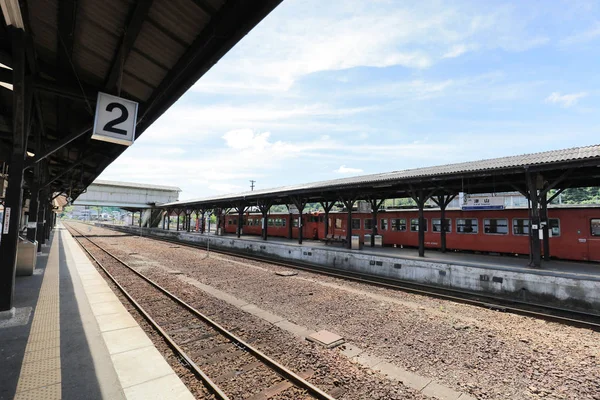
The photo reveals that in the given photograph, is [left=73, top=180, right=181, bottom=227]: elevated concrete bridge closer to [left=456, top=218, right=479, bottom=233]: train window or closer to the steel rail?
the steel rail

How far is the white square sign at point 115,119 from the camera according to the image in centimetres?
533

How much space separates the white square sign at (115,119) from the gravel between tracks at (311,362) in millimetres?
4573

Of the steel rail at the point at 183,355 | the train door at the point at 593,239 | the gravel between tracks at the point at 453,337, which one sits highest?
the train door at the point at 593,239

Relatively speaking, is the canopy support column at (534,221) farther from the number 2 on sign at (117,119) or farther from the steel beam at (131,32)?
the number 2 on sign at (117,119)

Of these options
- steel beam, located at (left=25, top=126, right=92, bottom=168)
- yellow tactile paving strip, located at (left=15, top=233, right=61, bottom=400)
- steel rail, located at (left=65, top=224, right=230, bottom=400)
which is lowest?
steel rail, located at (left=65, top=224, right=230, bottom=400)

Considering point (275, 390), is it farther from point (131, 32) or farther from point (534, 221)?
point (534, 221)

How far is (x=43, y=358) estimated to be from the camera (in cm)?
467

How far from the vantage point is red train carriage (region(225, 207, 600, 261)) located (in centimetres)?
1283

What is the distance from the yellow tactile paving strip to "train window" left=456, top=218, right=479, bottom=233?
56.9ft

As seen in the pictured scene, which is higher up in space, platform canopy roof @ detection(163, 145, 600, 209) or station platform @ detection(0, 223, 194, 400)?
platform canopy roof @ detection(163, 145, 600, 209)

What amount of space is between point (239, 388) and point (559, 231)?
15924mm

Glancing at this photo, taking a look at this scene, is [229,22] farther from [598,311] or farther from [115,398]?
[598,311]

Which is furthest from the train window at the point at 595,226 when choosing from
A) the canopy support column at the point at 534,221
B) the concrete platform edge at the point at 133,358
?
the concrete platform edge at the point at 133,358

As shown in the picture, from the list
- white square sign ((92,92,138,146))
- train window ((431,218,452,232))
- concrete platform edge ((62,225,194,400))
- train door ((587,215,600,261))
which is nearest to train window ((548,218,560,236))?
train door ((587,215,600,261))
